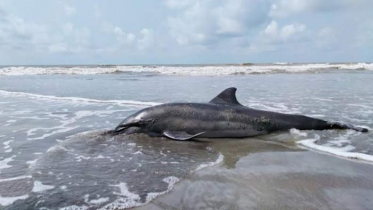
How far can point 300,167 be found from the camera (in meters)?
4.90

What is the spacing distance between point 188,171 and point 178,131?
222cm

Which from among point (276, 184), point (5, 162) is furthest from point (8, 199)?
point (276, 184)

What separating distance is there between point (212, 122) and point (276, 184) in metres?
2.96

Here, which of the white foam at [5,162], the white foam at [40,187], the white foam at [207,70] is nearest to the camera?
the white foam at [40,187]

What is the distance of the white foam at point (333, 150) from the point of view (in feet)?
17.4

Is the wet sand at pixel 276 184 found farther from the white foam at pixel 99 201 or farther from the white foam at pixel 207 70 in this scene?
the white foam at pixel 207 70

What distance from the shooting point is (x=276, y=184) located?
13.8ft

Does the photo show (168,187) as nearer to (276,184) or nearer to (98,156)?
(276,184)

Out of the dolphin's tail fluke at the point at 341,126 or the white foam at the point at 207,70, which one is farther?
the white foam at the point at 207,70

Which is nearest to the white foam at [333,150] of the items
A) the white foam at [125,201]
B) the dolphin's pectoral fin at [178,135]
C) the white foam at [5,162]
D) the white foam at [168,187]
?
the dolphin's pectoral fin at [178,135]

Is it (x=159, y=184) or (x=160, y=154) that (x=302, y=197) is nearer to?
(x=159, y=184)

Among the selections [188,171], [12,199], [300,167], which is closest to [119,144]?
[188,171]

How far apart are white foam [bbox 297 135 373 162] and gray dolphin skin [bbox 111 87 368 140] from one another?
0.84 m

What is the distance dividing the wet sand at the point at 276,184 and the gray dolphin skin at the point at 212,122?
140 centimetres
